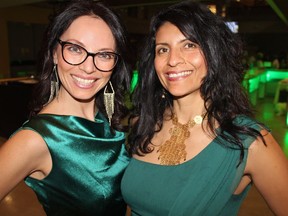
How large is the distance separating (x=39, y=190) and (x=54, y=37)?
0.77m

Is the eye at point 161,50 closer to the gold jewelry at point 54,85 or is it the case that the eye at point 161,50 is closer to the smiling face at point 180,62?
the smiling face at point 180,62

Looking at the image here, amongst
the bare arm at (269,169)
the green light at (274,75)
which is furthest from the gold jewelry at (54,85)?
the green light at (274,75)

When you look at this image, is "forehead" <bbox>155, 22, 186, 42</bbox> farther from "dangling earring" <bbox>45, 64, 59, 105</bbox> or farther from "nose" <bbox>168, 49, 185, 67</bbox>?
"dangling earring" <bbox>45, 64, 59, 105</bbox>

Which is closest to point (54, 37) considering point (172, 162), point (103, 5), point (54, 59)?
point (54, 59)

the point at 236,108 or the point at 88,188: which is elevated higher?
the point at 236,108

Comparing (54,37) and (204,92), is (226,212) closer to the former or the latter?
(204,92)

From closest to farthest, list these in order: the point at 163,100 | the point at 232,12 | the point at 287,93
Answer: the point at 163,100 < the point at 287,93 < the point at 232,12

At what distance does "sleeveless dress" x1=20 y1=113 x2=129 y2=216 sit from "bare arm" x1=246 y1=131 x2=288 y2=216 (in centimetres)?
69

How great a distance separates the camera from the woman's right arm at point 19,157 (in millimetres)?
1156

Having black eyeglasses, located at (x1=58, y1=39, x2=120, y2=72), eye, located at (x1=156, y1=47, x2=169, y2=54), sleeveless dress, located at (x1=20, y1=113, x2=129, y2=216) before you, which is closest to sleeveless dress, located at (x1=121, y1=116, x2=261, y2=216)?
sleeveless dress, located at (x1=20, y1=113, x2=129, y2=216)

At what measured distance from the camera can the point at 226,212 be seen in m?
1.32

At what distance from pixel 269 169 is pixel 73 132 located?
3.13 feet

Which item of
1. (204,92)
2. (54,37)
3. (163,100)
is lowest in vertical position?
(163,100)

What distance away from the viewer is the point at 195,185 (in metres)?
1.31
